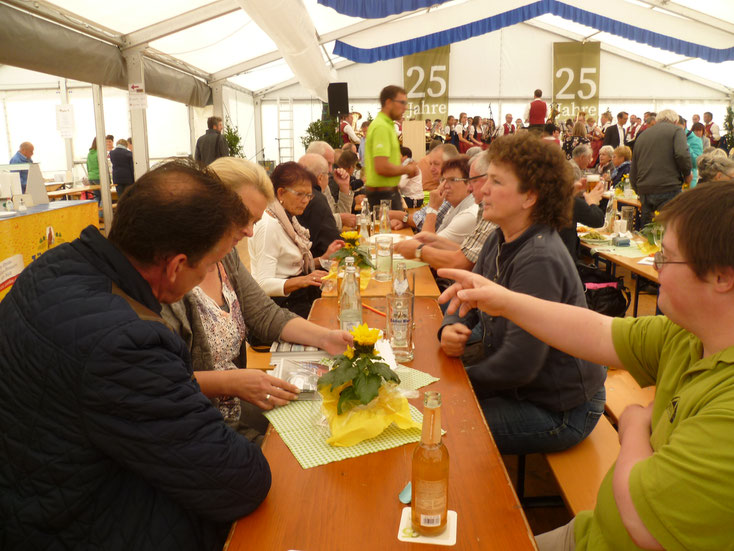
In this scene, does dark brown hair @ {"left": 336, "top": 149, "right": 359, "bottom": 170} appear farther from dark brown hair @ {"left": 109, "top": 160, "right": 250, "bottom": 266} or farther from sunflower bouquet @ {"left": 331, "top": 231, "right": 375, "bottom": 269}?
dark brown hair @ {"left": 109, "top": 160, "right": 250, "bottom": 266}

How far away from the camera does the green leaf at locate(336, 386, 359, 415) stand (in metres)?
1.31

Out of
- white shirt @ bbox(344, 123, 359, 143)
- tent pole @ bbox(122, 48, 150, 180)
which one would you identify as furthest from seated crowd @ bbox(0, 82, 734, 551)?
white shirt @ bbox(344, 123, 359, 143)

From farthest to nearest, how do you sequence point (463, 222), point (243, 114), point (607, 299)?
point (243, 114), point (463, 222), point (607, 299)

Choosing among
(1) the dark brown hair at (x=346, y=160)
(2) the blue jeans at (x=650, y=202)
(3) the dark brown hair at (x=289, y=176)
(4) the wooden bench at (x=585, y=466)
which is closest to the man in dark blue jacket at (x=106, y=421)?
(4) the wooden bench at (x=585, y=466)

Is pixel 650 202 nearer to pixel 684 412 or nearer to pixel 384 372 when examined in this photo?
pixel 384 372

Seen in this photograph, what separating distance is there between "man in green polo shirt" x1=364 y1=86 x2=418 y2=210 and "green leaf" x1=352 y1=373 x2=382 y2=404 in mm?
4297

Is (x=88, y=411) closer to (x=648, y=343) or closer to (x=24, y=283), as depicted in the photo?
(x=24, y=283)

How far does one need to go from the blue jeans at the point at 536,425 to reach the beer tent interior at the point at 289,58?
428cm

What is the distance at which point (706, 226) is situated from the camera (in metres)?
0.89

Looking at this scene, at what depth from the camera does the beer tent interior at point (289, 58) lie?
6.30 m

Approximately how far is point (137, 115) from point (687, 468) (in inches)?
333

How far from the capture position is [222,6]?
724cm

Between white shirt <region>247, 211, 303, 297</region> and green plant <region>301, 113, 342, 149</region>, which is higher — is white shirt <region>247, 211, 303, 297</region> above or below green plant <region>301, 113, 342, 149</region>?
below

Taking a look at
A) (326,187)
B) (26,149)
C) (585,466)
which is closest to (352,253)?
(585,466)
